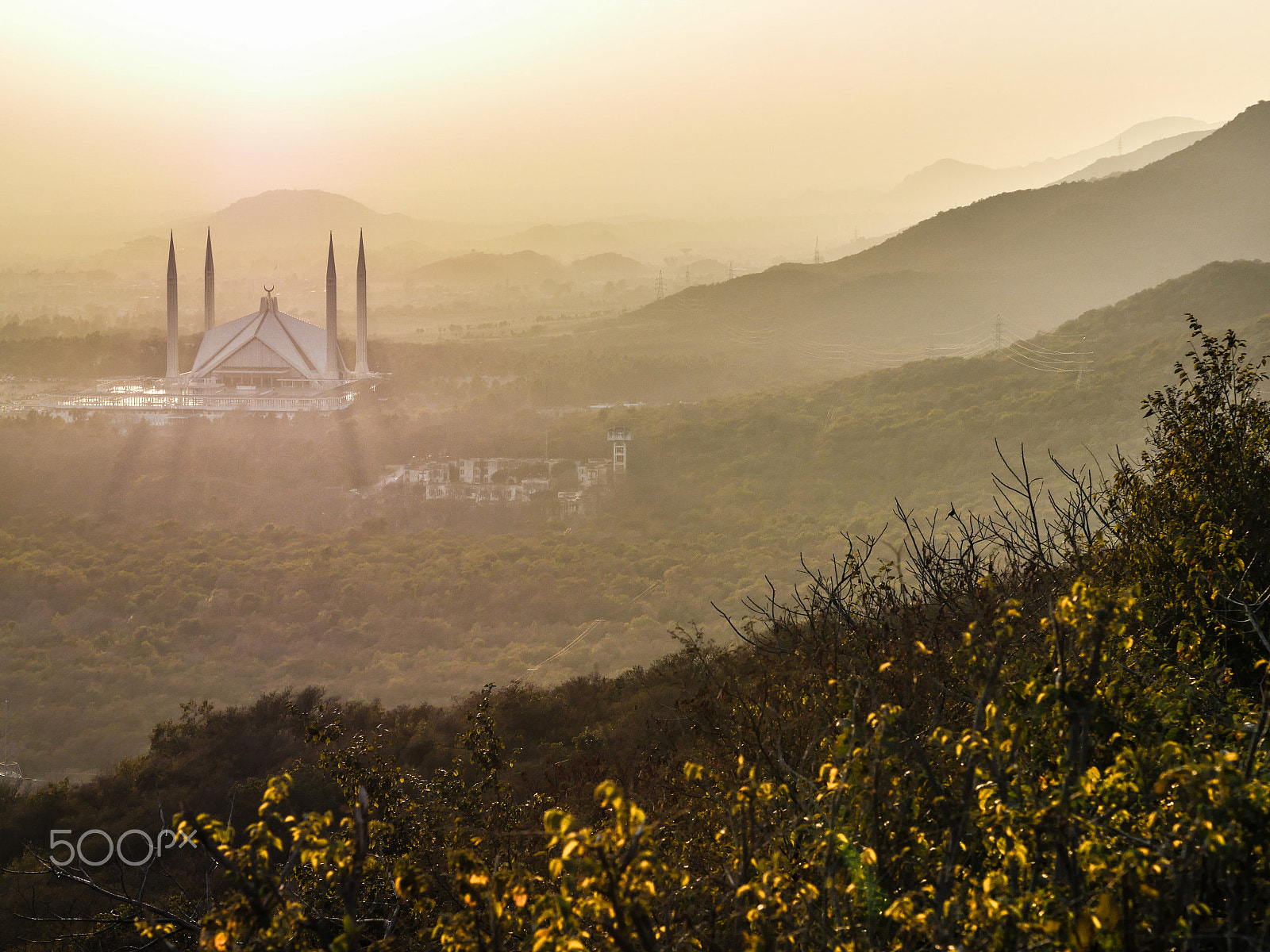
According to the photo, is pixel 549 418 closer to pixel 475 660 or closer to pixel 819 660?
pixel 475 660

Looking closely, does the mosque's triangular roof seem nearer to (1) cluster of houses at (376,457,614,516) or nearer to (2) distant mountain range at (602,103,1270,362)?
(1) cluster of houses at (376,457,614,516)

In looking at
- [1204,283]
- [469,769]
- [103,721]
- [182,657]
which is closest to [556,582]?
[182,657]

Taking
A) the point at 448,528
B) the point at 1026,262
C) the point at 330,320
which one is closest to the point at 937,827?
the point at 448,528

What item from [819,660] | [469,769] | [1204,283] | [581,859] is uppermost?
[1204,283]

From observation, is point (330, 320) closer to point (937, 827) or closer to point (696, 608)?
point (696, 608)

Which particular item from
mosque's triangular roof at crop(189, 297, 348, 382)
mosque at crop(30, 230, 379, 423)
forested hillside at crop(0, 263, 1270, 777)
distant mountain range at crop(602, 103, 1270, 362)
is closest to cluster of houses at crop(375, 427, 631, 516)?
forested hillside at crop(0, 263, 1270, 777)

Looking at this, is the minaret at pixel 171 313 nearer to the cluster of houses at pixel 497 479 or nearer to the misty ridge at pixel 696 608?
the misty ridge at pixel 696 608
